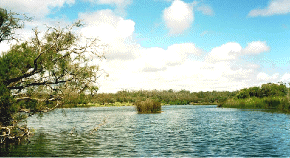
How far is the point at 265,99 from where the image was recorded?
67.5m

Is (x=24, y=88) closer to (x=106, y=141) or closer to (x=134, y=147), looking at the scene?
(x=106, y=141)

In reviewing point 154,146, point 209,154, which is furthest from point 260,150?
point 154,146

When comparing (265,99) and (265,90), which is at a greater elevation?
(265,90)

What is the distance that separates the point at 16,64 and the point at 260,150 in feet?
58.0

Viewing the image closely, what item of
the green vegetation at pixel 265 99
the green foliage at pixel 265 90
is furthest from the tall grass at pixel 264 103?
the green foliage at pixel 265 90

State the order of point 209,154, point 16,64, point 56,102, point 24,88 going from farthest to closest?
point 56,102 < point 24,88 < point 16,64 < point 209,154

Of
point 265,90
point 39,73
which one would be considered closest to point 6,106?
point 39,73

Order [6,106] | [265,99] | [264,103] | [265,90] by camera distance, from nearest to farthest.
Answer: [6,106]
[265,99]
[264,103]
[265,90]

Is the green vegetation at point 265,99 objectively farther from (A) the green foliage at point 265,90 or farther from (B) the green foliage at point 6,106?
(B) the green foliage at point 6,106

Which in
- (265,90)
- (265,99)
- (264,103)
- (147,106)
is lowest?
(147,106)

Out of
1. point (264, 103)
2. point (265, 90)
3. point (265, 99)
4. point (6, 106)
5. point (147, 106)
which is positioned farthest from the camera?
point (265, 90)

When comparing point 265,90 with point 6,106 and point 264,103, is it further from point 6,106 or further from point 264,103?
point 6,106

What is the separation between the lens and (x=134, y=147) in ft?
65.0

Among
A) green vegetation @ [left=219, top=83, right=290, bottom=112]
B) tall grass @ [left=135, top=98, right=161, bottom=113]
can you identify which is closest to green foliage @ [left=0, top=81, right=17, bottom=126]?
tall grass @ [left=135, top=98, right=161, bottom=113]
